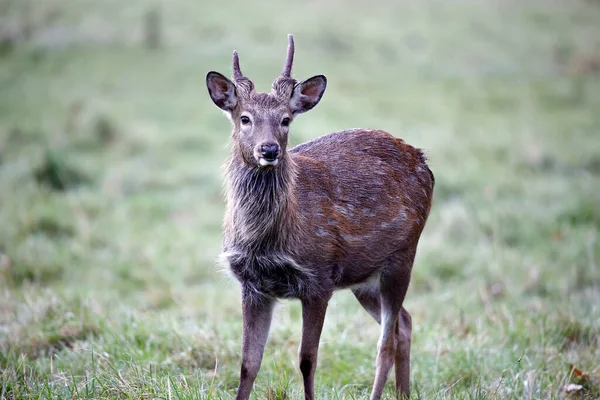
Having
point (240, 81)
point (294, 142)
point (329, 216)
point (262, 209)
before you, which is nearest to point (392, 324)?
point (329, 216)

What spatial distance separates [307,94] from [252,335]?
5.70ft

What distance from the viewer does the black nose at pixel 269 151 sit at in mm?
4836

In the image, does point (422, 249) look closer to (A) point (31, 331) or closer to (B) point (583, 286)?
(B) point (583, 286)

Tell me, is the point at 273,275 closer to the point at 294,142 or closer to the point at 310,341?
the point at 310,341

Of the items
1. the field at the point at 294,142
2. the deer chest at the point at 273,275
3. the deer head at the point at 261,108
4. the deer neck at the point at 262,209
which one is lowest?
the field at the point at 294,142

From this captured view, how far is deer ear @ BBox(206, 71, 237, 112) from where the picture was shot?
520 centimetres

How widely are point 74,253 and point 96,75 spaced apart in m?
11.2

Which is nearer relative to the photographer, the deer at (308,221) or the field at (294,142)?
the deer at (308,221)

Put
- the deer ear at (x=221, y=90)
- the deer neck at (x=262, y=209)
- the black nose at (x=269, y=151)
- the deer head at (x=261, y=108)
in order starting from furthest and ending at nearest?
the deer ear at (x=221, y=90)
the deer neck at (x=262, y=209)
the deer head at (x=261, y=108)
the black nose at (x=269, y=151)

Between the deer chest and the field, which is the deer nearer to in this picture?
the deer chest

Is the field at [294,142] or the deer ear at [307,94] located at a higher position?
the deer ear at [307,94]

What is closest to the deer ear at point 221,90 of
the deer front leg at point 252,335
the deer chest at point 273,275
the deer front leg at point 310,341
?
the deer chest at point 273,275

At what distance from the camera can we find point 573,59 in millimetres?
24000

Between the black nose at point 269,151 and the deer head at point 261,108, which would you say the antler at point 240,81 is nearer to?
the deer head at point 261,108
